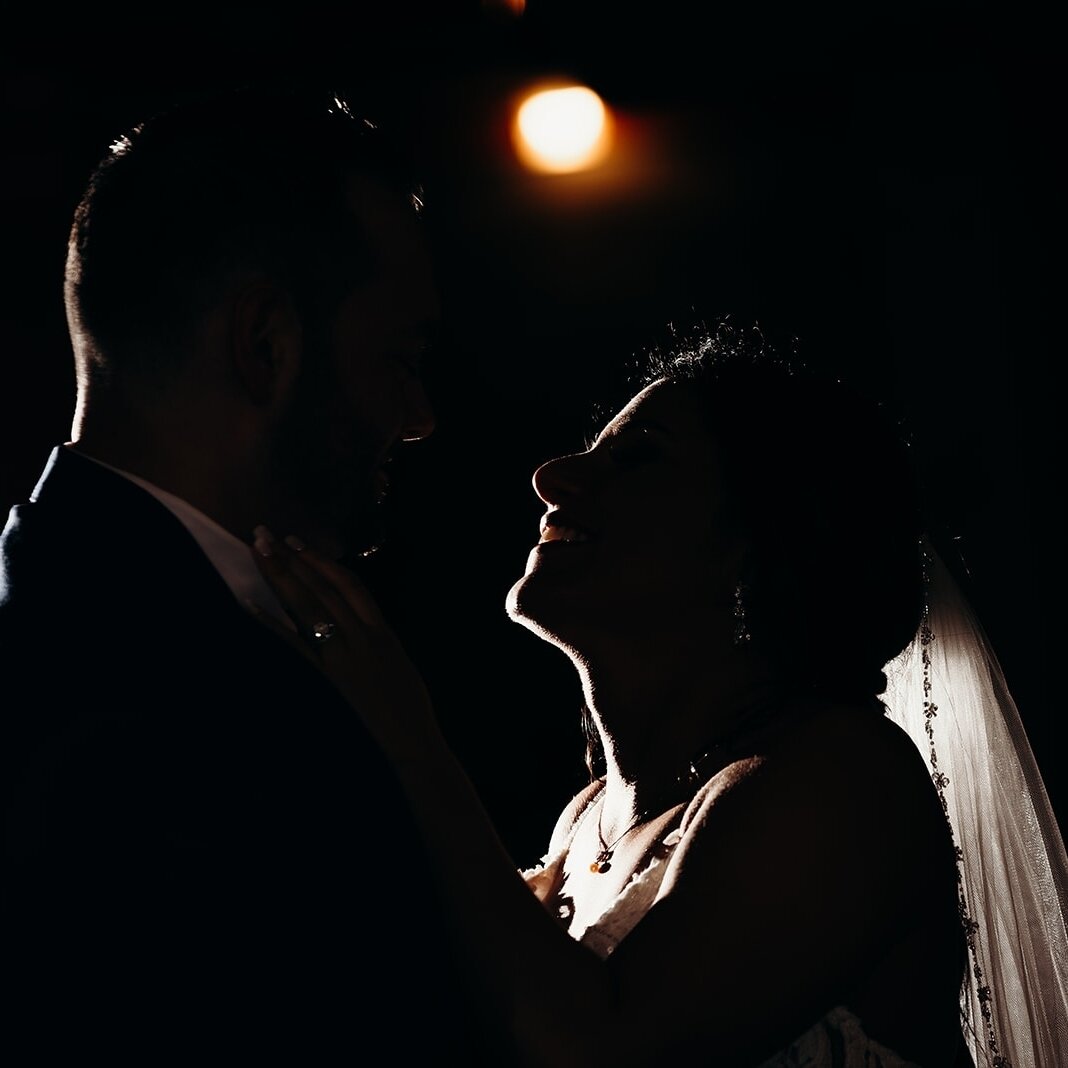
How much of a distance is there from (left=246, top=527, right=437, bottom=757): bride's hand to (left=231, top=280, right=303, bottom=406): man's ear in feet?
0.47

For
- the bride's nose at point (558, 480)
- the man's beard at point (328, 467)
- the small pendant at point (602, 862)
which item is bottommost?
the small pendant at point (602, 862)

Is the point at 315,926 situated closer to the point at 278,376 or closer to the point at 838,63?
the point at 278,376

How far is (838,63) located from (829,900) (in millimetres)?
2392

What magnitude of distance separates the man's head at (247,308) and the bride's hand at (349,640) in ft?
0.19

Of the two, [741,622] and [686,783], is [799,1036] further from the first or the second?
[741,622]

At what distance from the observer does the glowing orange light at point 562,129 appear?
3.24 m

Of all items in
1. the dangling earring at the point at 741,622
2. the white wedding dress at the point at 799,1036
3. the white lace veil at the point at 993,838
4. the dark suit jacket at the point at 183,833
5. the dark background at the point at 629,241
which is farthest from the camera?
the dark background at the point at 629,241

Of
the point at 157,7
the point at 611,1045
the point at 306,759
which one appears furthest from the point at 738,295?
the point at 306,759

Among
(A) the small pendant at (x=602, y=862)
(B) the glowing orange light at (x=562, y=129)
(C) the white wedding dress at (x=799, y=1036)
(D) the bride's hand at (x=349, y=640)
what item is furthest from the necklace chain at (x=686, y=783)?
(B) the glowing orange light at (x=562, y=129)

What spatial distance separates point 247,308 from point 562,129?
2.16 metres

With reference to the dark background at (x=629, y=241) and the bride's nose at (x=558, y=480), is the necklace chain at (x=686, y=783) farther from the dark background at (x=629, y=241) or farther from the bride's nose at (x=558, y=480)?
the dark background at (x=629, y=241)

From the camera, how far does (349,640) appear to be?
138 cm

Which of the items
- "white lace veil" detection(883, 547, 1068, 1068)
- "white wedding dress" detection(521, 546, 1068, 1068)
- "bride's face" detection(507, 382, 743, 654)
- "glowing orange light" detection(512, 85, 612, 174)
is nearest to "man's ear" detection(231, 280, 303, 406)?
"bride's face" detection(507, 382, 743, 654)

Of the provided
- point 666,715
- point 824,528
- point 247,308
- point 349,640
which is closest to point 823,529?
point 824,528
